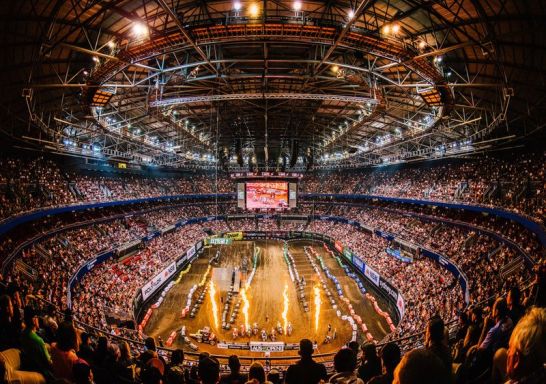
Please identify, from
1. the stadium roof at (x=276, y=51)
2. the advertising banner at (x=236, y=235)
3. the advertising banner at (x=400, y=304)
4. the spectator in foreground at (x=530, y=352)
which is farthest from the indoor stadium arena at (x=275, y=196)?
the advertising banner at (x=236, y=235)

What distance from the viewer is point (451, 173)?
3109 centimetres

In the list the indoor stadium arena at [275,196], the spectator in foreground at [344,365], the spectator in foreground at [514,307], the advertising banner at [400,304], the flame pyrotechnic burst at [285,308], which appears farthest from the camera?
the flame pyrotechnic burst at [285,308]

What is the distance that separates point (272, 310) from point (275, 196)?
18676mm

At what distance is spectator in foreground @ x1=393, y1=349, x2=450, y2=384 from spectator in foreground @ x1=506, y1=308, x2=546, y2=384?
1.87ft

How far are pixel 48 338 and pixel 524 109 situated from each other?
22464 mm

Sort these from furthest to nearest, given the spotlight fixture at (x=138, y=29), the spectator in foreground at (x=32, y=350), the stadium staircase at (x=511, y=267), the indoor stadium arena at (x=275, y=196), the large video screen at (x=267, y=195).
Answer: the large video screen at (x=267, y=195)
the stadium staircase at (x=511, y=267)
the spotlight fixture at (x=138, y=29)
the indoor stadium arena at (x=275, y=196)
the spectator in foreground at (x=32, y=350)

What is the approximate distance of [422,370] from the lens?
1.89 meters

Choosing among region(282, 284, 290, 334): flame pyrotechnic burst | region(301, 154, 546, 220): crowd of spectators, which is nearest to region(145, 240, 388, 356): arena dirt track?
region(282, 284, 290, 334): flame pyrotechnic burst

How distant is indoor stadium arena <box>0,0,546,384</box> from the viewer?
437 centimetres

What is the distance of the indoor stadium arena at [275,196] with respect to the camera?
172 inches

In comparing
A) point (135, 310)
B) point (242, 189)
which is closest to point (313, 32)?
point (135, 310)

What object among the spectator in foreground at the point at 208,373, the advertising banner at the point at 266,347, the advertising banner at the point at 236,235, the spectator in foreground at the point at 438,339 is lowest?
the advertising banner at the point at 266,347

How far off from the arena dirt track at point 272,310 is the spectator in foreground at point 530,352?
17203mm

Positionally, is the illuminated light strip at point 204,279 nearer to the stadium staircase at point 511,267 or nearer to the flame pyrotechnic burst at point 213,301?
the flame pyrotechnic burst at point 213,301
